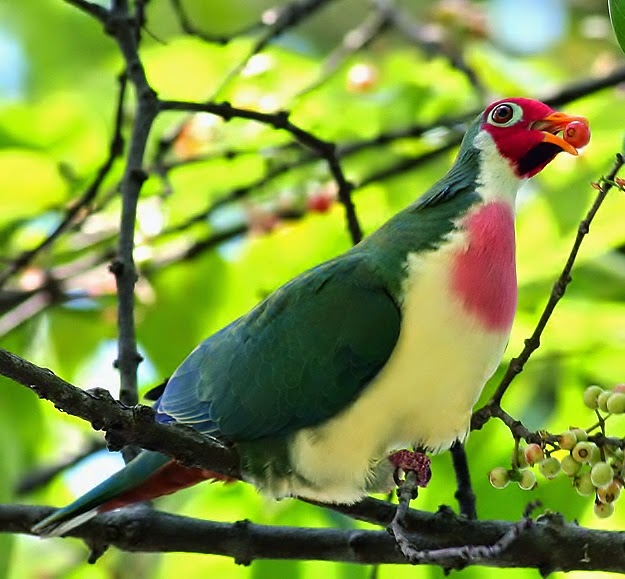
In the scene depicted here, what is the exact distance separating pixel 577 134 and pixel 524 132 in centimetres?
14

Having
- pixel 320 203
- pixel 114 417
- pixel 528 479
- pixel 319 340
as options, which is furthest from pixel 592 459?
pixel 320 203

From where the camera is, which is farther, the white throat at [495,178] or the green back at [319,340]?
the white throat at [495,178]

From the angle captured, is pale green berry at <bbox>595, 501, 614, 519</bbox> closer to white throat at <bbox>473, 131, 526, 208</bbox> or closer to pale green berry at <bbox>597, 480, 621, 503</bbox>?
pale green berry at <bbox>597, 480, 621, 503</bbox>

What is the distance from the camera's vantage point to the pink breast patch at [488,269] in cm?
194

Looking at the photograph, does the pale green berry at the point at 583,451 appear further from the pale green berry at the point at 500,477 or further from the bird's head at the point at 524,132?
the bird's head at the point at 524,132

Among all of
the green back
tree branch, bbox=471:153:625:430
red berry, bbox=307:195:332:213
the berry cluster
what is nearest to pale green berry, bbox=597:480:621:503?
the berry cluster

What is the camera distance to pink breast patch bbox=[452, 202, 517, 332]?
1942 millimetres

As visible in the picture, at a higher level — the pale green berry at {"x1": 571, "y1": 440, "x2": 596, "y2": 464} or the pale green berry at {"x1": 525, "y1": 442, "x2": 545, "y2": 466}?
the pale green berry at {"x1": 525, "y1": 442, "x2": 545, "y2": 466}

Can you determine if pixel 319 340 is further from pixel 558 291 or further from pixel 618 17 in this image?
pixel 618 17

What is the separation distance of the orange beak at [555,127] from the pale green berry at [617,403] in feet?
1.79

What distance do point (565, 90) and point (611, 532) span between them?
1619 millimetres

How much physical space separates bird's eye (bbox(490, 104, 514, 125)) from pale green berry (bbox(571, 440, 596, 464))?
0.75 m

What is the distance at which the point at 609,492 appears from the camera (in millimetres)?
1665

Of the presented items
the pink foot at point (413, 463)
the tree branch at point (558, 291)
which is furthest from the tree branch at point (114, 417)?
the tree branch at point (558, 291)
